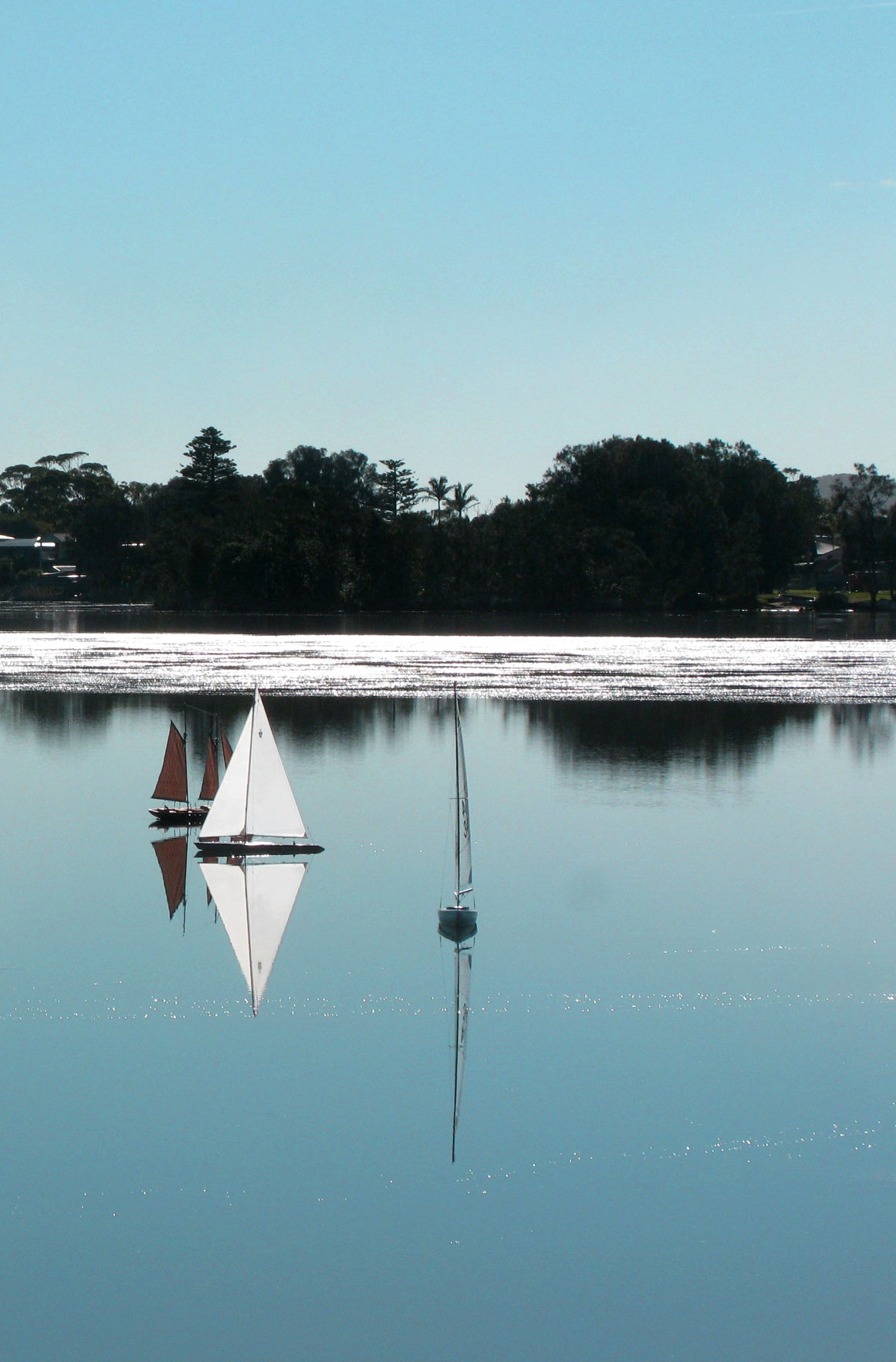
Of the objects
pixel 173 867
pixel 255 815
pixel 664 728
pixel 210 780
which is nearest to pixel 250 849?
pixel 255 815

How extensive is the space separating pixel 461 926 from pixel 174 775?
40.2 ft

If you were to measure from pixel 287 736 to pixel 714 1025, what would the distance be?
97.9 ft

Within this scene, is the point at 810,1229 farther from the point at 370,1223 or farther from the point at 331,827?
the point at 331,827

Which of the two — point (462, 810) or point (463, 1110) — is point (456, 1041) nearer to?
point (463, 1110)

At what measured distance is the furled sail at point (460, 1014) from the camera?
14664mm

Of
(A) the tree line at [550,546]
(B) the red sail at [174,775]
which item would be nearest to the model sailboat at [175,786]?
(B) the red sail at [174,775]

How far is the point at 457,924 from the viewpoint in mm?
21203

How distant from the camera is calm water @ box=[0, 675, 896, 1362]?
11.1 m

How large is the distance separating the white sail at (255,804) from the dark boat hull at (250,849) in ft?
0.52

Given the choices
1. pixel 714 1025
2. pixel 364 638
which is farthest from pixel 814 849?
pixel 364 638

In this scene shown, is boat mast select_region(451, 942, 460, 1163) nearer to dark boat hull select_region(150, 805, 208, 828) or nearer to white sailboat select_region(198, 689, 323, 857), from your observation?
white sailboat select_region(198, 689, 323, 857)

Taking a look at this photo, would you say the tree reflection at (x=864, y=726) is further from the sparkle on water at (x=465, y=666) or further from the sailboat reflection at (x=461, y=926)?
the sailboat reflection at (x=461, y=926)

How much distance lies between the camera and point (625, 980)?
63.7 feet

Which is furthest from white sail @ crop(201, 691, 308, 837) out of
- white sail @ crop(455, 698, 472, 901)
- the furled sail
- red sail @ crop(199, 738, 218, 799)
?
the furled sail
